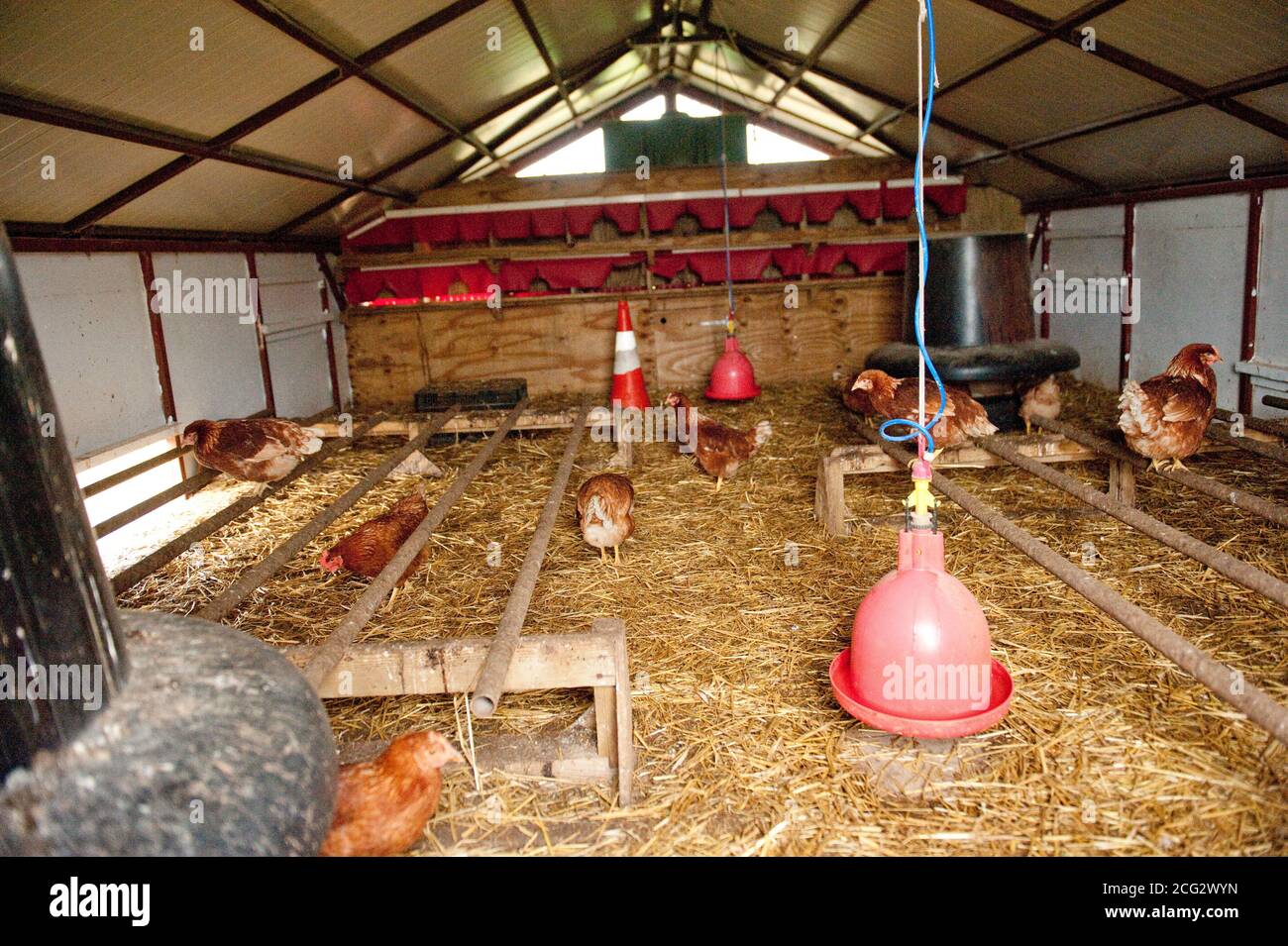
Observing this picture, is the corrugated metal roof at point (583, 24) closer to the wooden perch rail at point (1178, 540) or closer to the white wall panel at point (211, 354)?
the white wall panel at point (211, 354)

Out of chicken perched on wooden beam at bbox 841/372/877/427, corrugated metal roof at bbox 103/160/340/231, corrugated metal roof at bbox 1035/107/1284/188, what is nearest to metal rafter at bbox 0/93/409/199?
corrugated metal roof at bbox 103/160/340/231

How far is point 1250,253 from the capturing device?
534cm

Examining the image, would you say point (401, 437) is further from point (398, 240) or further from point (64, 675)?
point (64, 675)

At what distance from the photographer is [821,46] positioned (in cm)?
617

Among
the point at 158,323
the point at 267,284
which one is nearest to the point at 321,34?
the point at 158,323

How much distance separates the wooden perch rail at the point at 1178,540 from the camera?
228 cm

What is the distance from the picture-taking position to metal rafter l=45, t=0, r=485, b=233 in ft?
14.8

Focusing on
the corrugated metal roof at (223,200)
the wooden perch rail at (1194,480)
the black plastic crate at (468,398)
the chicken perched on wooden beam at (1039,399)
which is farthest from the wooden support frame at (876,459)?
the corrugated metal roof at (223,200)

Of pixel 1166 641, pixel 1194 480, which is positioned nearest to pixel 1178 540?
pixel 1166 641

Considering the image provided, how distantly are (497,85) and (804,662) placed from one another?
5.21m

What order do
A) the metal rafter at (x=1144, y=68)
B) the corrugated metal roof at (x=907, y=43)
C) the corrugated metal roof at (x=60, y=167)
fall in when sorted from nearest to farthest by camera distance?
1. the corrugated metal roof at (x=60, y=167)
2. the metal rafter at (x=1144, y=68)
3. the corrugated metal roof at (x=907, y=43)

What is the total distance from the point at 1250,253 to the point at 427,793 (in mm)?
5911

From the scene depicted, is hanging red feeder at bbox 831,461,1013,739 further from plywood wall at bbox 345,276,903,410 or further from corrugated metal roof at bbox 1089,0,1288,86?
plywood wall at bbox 345,276,903,410

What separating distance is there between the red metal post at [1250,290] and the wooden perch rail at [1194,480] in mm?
1370
